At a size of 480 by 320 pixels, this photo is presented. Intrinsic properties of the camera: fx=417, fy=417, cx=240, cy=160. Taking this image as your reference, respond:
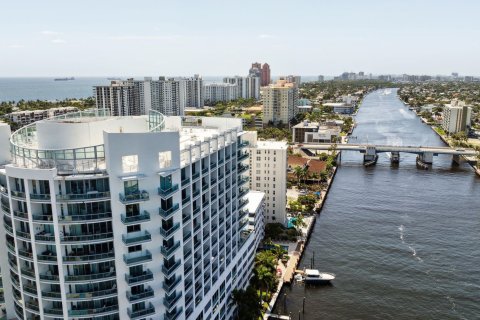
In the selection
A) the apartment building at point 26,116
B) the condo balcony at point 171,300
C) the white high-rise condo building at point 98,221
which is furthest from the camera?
the apartment building at point 26,116

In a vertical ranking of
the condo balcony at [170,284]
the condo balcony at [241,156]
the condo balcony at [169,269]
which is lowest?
the condo balcony at [170,284]

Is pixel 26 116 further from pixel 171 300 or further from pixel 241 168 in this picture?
pixel 171 300

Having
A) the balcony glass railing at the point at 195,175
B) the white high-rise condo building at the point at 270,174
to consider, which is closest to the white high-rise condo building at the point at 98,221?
the balcony glass railing at the point at 195,175

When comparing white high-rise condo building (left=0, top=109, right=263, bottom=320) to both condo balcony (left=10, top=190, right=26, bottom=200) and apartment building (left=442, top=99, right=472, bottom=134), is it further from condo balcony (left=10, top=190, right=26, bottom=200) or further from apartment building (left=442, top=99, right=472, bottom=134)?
apartment building (left=442, top=99, right=472, bottom=134)

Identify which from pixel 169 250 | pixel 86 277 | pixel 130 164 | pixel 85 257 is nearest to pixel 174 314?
pixel 169 250

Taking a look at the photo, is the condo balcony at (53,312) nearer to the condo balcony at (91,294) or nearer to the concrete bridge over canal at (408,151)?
the condo balcony at (91,294)

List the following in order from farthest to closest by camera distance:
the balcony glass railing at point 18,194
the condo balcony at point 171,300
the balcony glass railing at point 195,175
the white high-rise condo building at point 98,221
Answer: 1. the balcony glass railing at point 195,175
2. the condo balcony at point 171,300
3. the balcony glass railing at point 18,194
4. the white high-rise condo building at point 98,221

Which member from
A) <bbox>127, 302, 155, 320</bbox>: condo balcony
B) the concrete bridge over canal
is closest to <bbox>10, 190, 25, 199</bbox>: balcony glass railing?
<bbox>127, 302, 155, 320</bbox>: condo balcony
